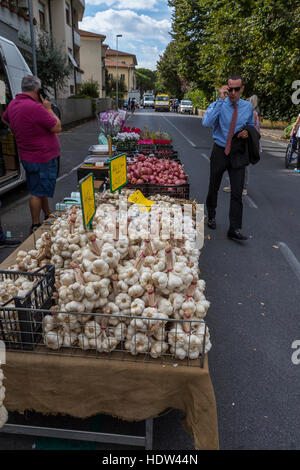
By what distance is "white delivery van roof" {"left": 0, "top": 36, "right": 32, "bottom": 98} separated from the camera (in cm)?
688

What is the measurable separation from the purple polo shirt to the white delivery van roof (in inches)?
90.6

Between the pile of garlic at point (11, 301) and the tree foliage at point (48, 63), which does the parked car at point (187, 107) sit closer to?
the tree foliage at point (48, 63)

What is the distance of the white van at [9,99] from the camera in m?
6.95

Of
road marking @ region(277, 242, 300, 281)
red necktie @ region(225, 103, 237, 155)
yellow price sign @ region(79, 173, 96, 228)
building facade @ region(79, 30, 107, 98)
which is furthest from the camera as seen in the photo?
building facade @ region(79, 30, 107, 98)

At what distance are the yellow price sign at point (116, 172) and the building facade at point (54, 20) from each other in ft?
58.9

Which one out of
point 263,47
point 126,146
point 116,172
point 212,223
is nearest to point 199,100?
point 263,47

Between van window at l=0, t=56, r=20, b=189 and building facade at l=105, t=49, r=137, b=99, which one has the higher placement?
building facade at l=105, t=49, r=137, b=99

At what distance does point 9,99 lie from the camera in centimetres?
738

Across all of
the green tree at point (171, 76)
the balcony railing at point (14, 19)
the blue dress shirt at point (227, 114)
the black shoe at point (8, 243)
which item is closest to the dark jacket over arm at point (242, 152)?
the blue dress shirt at point (227, 114)

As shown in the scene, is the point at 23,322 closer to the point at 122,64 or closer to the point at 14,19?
the point at 14,19

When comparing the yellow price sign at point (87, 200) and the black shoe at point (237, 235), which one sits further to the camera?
the black shoe at point (237, 235)

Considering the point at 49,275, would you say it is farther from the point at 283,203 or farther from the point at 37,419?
the point at 283,203

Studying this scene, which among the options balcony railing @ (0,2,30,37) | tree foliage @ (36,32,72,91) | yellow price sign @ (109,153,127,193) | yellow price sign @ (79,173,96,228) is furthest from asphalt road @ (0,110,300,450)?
tree foliage @ (36,32,72,91)

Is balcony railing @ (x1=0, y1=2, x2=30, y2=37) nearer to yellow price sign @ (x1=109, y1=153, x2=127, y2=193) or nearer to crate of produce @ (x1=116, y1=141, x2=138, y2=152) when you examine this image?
crate of produce @ (x1=116, y1=141, x2=138, y2=152)
